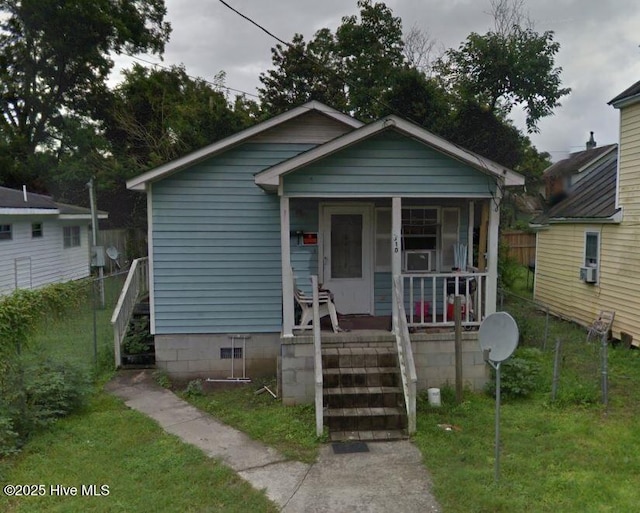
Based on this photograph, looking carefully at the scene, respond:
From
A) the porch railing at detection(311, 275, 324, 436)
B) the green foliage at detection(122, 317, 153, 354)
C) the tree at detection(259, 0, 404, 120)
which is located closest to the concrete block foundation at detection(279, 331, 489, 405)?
the porch railing at detection(311, 275, 324, 436)

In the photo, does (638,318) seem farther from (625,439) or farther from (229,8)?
(229,8)

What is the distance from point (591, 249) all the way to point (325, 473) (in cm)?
972

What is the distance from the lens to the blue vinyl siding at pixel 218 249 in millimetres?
7918

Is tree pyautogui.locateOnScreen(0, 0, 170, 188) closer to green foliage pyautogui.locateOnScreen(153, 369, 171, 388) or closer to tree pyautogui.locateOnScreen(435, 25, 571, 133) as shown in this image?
tree pyautogui.locateOnScreen(435, 25, 571, 133)

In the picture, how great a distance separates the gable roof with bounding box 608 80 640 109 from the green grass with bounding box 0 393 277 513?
988 cm

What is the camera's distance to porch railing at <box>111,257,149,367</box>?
26.6ft

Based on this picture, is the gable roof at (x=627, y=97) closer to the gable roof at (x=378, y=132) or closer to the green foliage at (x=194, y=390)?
the gable roof at (x=378, y=132)

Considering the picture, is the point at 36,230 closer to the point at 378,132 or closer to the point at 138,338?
the point at 138,338

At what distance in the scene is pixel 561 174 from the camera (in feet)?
47.9

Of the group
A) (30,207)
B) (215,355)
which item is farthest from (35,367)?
(30,207)

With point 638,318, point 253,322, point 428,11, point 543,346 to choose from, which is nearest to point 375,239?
point 253,322

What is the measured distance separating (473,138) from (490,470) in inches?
580

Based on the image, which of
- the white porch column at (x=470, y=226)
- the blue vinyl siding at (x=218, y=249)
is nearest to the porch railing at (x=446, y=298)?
the white porch column at (x=470, y=226)

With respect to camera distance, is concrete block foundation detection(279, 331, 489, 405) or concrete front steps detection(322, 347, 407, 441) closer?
concrete front steps detection(322, 347, 407, 441)
